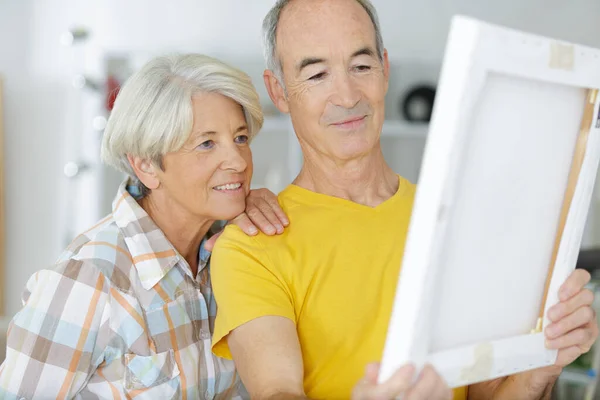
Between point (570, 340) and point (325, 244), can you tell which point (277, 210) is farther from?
point (570, 340)

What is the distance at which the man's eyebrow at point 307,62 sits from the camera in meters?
1.38

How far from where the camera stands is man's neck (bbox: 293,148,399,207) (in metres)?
1.47

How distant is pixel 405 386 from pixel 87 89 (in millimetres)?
4194

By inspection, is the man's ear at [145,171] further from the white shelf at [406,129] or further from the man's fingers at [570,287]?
the white shelf at [406,129]

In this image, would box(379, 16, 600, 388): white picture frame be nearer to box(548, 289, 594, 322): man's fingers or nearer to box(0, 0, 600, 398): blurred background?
box(548, 289, 594, 322): man's fingers

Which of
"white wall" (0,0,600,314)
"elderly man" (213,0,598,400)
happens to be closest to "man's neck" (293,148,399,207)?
"elderly man" (213,0,598,400)

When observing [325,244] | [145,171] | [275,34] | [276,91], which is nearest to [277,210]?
[325,244]

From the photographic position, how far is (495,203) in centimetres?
91

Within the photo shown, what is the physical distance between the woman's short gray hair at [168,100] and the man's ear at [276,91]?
14 centimetres

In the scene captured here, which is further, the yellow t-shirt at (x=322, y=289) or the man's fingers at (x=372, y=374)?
the yellow t-shirt at (x=322, y=289)

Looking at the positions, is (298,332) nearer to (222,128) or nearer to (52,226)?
(222,128)

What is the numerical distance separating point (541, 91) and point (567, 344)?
37 cm

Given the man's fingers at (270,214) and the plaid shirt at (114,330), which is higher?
the man's fingers at (270,214)

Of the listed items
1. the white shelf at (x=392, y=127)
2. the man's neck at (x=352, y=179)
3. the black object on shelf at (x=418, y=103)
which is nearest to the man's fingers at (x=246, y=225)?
the man's neck at (x=352, y=179)
